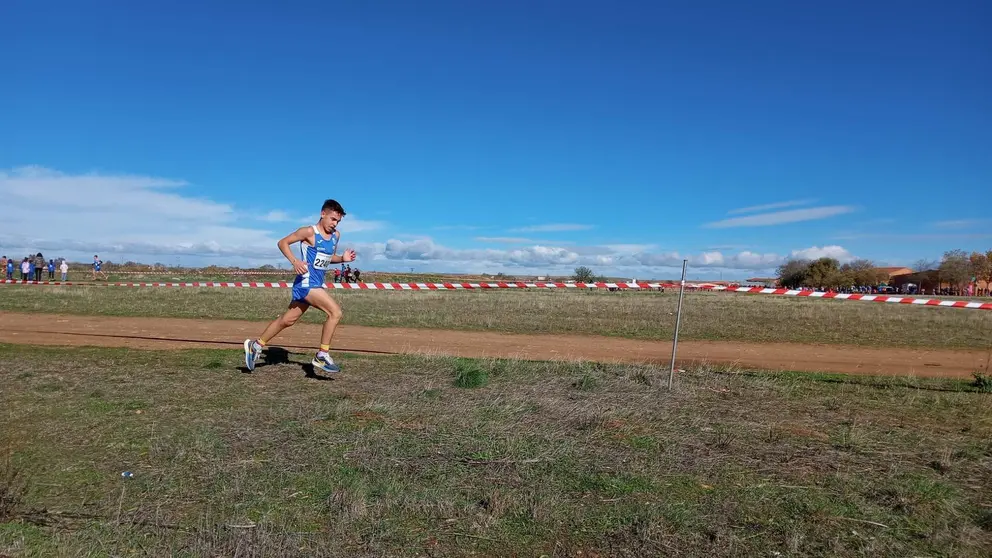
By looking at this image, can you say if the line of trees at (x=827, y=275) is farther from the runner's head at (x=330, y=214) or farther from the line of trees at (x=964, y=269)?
the runner's head at (x=330, y=214)

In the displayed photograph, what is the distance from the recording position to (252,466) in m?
4.66

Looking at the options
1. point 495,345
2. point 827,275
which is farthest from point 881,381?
point 827,275

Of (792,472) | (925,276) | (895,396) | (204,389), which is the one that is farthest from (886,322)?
(925,276)

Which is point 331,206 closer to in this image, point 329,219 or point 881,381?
point 329,219

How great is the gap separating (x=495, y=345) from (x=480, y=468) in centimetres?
924

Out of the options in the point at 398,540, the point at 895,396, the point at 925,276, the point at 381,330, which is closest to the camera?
the point at 398,540

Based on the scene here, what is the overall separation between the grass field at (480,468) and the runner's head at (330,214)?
1976mm

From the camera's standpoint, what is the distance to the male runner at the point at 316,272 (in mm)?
8172

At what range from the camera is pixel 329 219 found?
8.33 m

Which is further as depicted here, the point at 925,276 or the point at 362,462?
the point at 925,276

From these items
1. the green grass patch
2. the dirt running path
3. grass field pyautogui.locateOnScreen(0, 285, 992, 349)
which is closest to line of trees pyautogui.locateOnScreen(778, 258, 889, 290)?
grass field pyautogui.locateOnScreen(0, 285, 992, 349)

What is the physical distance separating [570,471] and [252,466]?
2244 mm

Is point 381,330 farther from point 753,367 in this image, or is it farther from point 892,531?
point 892,531

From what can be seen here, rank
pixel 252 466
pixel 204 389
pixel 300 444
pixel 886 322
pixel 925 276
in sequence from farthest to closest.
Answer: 1. pixel 925 276
2. pixel 886 322
3. pixel 204 389
4. pixel 300 444
5. pixel 252 466
